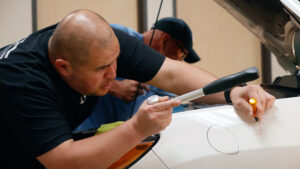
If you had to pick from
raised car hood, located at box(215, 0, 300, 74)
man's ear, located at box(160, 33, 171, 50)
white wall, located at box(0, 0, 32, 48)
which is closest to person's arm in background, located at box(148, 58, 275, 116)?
raised car hood, located at box(215, 0, 300, 74)

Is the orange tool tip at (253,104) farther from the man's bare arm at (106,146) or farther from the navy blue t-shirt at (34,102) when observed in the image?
the navy blue t-shirt at (34,102)

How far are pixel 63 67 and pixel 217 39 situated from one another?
273 centimetres

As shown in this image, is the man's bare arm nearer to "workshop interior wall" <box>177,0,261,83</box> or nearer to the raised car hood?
the raised car hood

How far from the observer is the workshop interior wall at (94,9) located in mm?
2400

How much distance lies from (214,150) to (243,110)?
0.45 feet

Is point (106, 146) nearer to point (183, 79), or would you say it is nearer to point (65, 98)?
point (65, 98)

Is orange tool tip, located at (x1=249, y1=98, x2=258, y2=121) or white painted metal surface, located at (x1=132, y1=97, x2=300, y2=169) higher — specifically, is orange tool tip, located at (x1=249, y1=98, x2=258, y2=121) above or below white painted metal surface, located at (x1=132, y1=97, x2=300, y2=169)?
above

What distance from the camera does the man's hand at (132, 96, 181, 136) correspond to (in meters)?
0.63

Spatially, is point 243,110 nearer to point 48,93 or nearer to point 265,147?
point 265,147

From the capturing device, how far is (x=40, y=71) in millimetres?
766

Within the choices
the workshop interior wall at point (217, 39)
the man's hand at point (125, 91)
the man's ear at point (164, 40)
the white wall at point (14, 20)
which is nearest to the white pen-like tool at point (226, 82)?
the man's hand at point (125, 91)

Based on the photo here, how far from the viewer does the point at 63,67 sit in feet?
2.54

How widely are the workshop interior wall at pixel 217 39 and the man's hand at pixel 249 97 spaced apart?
2.33m

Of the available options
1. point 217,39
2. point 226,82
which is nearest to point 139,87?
point 226,82
